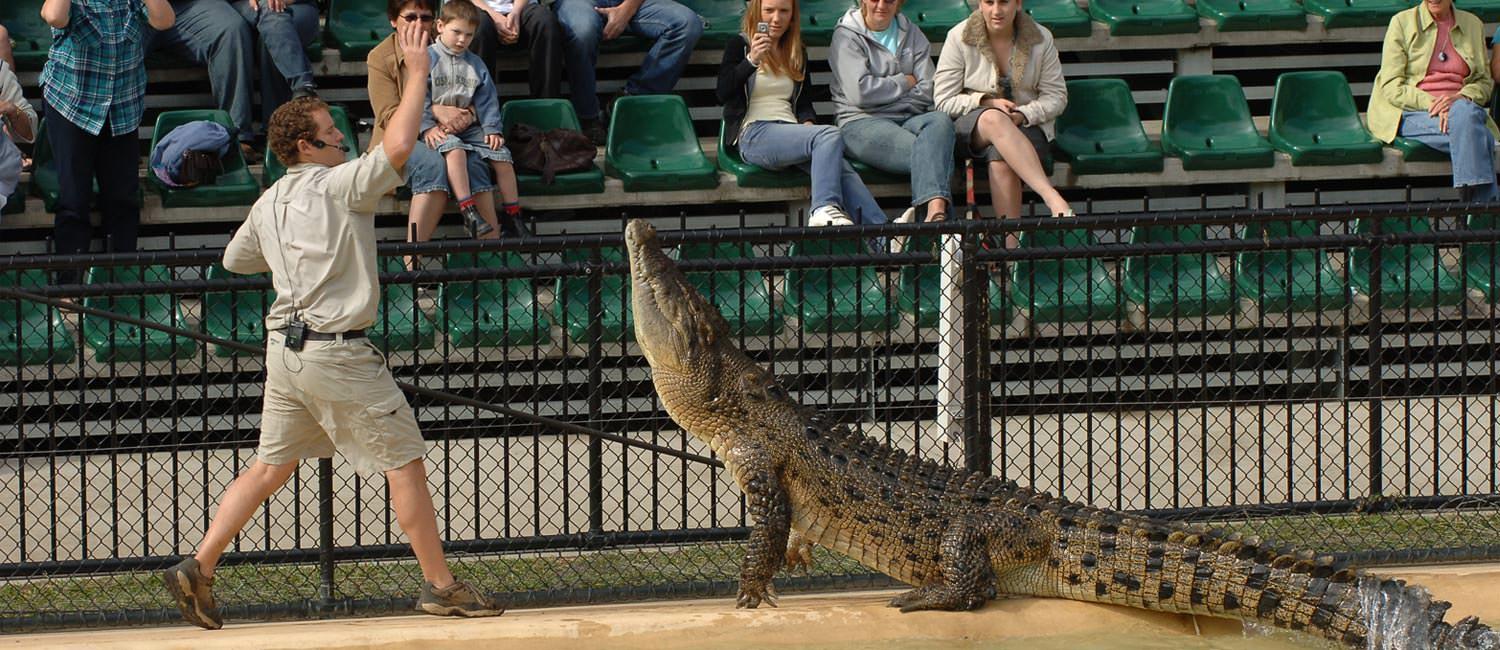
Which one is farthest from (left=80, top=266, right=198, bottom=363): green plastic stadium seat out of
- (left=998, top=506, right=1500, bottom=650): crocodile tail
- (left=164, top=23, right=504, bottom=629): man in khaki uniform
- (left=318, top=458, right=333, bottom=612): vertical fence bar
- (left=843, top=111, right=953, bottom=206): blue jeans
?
(left=998, top=506, right=1500, bottom=650): crocodile tail

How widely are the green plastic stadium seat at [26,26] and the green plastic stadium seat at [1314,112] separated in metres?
6.41

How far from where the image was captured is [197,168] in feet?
27.6

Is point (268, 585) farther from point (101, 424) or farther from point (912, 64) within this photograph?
point (912, 64)

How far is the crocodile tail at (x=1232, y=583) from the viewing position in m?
5.02

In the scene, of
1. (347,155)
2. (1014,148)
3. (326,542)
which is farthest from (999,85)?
(326,542)

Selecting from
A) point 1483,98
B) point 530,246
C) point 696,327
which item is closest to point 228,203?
point 530,246

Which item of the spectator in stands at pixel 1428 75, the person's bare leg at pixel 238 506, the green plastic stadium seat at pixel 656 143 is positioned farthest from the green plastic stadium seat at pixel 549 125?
the spectator in stands at pixel 1428 75

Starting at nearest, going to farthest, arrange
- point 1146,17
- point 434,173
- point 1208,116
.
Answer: point 434,173
point 1208,116
point 1146,17

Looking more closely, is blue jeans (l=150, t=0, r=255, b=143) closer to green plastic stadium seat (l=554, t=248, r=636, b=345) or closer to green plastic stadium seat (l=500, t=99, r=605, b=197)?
green plastic stadium seat (l=500, t=99, r=605, b=197)

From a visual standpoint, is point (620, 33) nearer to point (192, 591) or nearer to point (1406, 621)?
point (192, 591)

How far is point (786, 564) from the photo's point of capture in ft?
18.7

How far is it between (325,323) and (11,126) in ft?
13.4

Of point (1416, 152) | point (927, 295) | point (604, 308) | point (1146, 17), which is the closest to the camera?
point (604, 308)

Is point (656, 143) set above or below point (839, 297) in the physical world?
above
